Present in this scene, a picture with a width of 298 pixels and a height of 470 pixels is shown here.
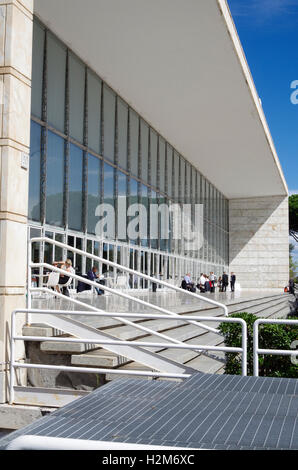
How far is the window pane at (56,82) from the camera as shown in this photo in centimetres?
2028

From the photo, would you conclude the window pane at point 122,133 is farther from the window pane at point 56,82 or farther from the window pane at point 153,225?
the window pane at point 56,82

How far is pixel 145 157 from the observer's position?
102ft

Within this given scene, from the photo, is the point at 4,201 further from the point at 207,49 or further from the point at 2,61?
the point at 207,49

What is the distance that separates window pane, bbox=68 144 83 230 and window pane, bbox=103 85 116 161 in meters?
3.01

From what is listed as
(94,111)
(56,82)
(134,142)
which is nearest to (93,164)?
(94,111)

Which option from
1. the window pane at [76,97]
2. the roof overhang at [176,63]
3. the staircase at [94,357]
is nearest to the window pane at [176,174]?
the roof overhang at [176,63]

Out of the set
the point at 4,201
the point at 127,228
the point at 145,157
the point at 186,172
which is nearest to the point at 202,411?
the point at 4,201

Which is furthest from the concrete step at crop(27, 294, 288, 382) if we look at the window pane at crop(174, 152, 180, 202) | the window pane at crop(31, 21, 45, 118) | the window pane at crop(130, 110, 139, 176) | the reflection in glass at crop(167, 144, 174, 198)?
the window pane at crop(174, 152, 180, 202)

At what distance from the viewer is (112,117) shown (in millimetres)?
26297

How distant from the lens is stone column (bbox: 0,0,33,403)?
7344 millimetres

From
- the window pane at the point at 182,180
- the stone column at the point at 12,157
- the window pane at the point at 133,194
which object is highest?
the window pane at the point at 182,180

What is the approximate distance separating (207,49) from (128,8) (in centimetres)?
414

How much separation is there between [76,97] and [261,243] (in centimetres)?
3506

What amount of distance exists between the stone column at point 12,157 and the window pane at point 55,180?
1216cm
